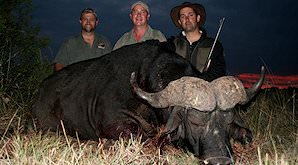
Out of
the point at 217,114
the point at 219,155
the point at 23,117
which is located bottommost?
the point at 23,117

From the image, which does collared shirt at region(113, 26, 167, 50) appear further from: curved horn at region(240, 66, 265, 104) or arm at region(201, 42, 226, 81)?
curved horn at region(240, 66, 265, 104)

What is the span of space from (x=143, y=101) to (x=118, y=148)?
604mm

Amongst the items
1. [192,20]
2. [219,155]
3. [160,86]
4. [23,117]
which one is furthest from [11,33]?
[219,155]

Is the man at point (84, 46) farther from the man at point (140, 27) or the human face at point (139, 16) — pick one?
the human face at point (139, 16)

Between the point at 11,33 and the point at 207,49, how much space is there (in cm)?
379

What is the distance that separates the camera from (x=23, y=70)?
805 cm

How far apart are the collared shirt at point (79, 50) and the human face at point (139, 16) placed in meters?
0.85

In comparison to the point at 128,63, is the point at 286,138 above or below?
below

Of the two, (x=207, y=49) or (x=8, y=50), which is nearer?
(x=207, y=49)

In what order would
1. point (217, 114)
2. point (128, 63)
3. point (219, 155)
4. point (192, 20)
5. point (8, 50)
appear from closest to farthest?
point (219, 155), point (217, 114), point (128, 63), point (192, 20), point (8, 50)

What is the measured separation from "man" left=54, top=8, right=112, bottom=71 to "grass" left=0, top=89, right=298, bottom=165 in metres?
1.30

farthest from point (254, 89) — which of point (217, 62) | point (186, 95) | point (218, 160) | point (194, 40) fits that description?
point (194, 40)

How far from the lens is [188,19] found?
21.8 ft

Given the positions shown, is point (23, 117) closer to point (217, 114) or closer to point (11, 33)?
point (11, 33)
